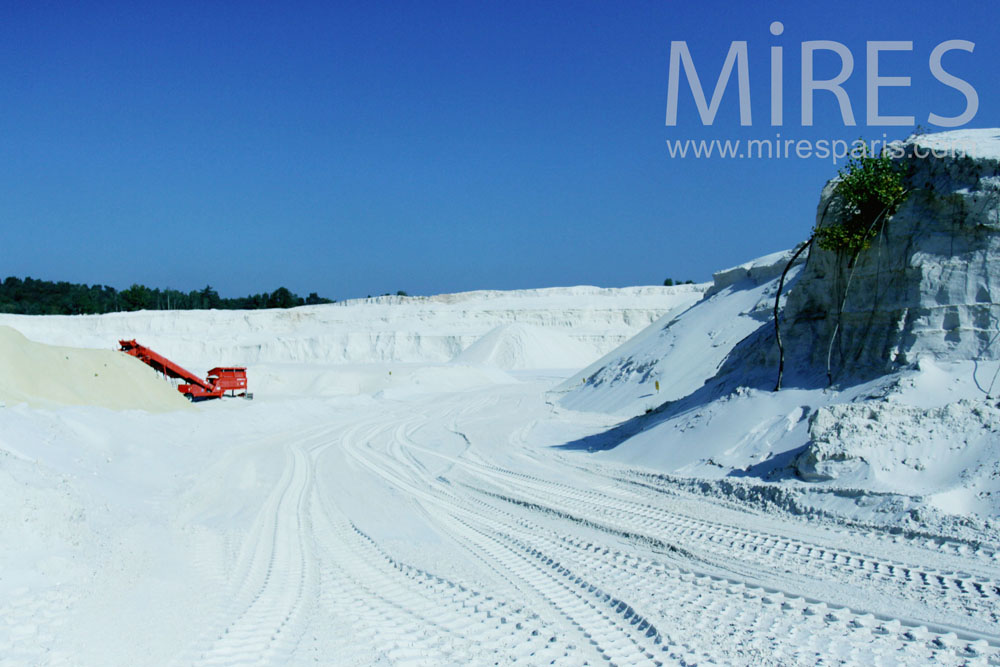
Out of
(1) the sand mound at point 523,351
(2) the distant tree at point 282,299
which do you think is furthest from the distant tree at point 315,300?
(1) the sand mound at point 523,351

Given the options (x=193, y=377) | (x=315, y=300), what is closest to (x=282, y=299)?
(x=315, y=300)

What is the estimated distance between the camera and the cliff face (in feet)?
27.1

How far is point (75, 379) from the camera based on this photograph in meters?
16.8

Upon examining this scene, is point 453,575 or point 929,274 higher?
point 929,274

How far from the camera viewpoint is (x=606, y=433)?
13734 mm

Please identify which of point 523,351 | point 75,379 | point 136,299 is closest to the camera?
point 75,379

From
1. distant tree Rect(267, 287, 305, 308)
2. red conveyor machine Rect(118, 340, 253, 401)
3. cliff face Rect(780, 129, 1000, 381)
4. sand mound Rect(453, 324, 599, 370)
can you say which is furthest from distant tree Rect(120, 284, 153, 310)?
cliff face Rect(780, 129, 1000, 381)

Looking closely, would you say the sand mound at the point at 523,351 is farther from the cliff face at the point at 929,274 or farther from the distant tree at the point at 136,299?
the distant tree at the point at 136,299

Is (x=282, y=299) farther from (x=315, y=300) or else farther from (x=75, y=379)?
(x=75, y=379)

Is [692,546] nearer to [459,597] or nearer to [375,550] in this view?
[459,597]

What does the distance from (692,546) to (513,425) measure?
11788 millimetres

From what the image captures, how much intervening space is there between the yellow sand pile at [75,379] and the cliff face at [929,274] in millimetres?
14661

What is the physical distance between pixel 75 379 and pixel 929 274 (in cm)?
1804

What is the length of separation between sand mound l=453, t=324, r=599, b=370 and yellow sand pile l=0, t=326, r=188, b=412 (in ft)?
103
